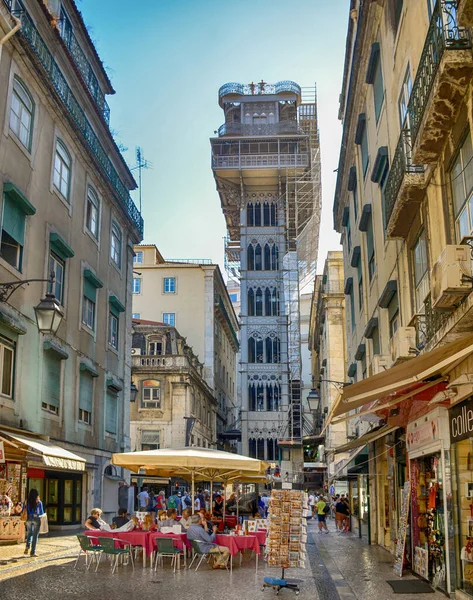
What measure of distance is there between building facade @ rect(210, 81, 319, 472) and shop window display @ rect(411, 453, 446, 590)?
177 feet

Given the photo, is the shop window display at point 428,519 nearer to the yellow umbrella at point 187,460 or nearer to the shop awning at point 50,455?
the yellow umbrella at point 187,460

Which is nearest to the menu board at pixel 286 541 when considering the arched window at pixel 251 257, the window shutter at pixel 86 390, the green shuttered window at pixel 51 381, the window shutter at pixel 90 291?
the green shuttered window at pixel 51 381

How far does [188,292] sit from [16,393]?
43.4m

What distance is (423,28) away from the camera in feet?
40.3

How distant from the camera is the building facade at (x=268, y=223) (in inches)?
2741

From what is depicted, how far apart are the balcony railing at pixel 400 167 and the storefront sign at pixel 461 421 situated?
4.07 meters

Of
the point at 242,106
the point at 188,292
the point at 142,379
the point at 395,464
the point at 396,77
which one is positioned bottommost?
the point at 395,464

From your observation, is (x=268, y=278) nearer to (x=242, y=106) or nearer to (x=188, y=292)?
(x=188, y=292)

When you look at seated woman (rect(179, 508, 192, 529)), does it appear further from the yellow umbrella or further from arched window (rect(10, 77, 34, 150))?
arched window (rect(10, 77, 34, 150))

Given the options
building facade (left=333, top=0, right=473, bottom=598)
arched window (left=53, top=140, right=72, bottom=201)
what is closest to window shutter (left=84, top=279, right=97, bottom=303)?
arched window (left=53, top=140, right=72, bottom=201)

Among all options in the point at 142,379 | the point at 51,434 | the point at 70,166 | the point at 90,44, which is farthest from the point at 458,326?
the point at 142,379

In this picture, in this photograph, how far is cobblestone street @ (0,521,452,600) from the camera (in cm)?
1140

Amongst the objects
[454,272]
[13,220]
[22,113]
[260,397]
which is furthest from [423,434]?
[260,397]

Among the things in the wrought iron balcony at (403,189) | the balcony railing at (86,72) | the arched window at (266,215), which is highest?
the arched window at (266,215)
